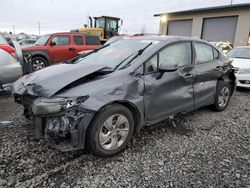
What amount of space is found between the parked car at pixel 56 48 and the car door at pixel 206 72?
6.90m

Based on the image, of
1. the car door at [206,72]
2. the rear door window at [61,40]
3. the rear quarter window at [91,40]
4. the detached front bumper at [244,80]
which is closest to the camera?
the car door at [206,72]

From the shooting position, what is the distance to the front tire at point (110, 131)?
2.58 metres

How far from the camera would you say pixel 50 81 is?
8.82ft

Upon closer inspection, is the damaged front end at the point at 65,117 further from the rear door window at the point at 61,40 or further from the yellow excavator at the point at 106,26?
the yellow excavator at the point at 106,26

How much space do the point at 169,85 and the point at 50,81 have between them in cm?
172

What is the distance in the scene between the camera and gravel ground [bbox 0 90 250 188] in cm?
241

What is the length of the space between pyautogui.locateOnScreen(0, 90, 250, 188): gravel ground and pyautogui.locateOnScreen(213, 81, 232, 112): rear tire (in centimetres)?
82

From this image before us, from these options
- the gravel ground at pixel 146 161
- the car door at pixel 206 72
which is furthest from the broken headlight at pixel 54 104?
the car door at pixel 206 72

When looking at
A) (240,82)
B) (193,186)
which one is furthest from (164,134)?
(240,82)

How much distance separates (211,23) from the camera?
2058cm

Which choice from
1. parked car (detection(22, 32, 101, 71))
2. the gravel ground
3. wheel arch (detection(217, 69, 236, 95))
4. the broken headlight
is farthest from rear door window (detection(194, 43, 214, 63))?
parked car (detection(22, 32, 101, 71))

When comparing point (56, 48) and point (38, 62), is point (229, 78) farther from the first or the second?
point (38, 62)

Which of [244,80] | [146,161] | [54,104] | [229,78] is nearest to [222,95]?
[229,78]

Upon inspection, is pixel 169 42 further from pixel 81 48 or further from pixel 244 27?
pixel 244 27
